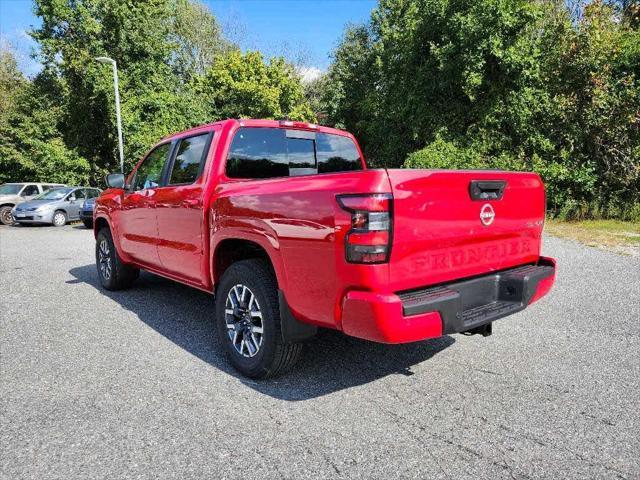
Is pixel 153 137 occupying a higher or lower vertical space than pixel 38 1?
lower

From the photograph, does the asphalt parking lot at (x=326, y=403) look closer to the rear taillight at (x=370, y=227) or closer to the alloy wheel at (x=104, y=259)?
the rear taillight at (x=370, y=227)

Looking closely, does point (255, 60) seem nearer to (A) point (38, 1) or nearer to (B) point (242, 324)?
(A) point (38, 1)

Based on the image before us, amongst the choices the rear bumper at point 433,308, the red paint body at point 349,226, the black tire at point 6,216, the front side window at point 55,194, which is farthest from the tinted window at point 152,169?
the black tire at point 6,216

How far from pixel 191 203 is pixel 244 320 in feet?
3.95

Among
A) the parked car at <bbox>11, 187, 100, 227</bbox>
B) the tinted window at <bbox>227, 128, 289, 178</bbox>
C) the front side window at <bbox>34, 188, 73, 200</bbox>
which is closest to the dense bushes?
the tinted window at <bbox>227, 128, 289, 178</bbox>

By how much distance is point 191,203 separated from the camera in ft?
13.1

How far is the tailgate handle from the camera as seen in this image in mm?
2895

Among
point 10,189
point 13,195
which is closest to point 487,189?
point 13,195

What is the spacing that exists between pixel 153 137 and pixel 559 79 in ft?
58.5

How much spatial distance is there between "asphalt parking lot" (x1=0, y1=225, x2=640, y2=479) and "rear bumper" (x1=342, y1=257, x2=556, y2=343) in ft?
1.95

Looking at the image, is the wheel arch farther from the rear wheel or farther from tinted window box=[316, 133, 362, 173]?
the rear wheel

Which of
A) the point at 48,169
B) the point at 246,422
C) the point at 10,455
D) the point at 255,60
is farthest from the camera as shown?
the point at 255,60

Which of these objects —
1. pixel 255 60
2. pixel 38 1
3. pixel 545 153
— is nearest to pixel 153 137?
pixel 38 1

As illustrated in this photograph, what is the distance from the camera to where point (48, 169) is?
24.5 m
